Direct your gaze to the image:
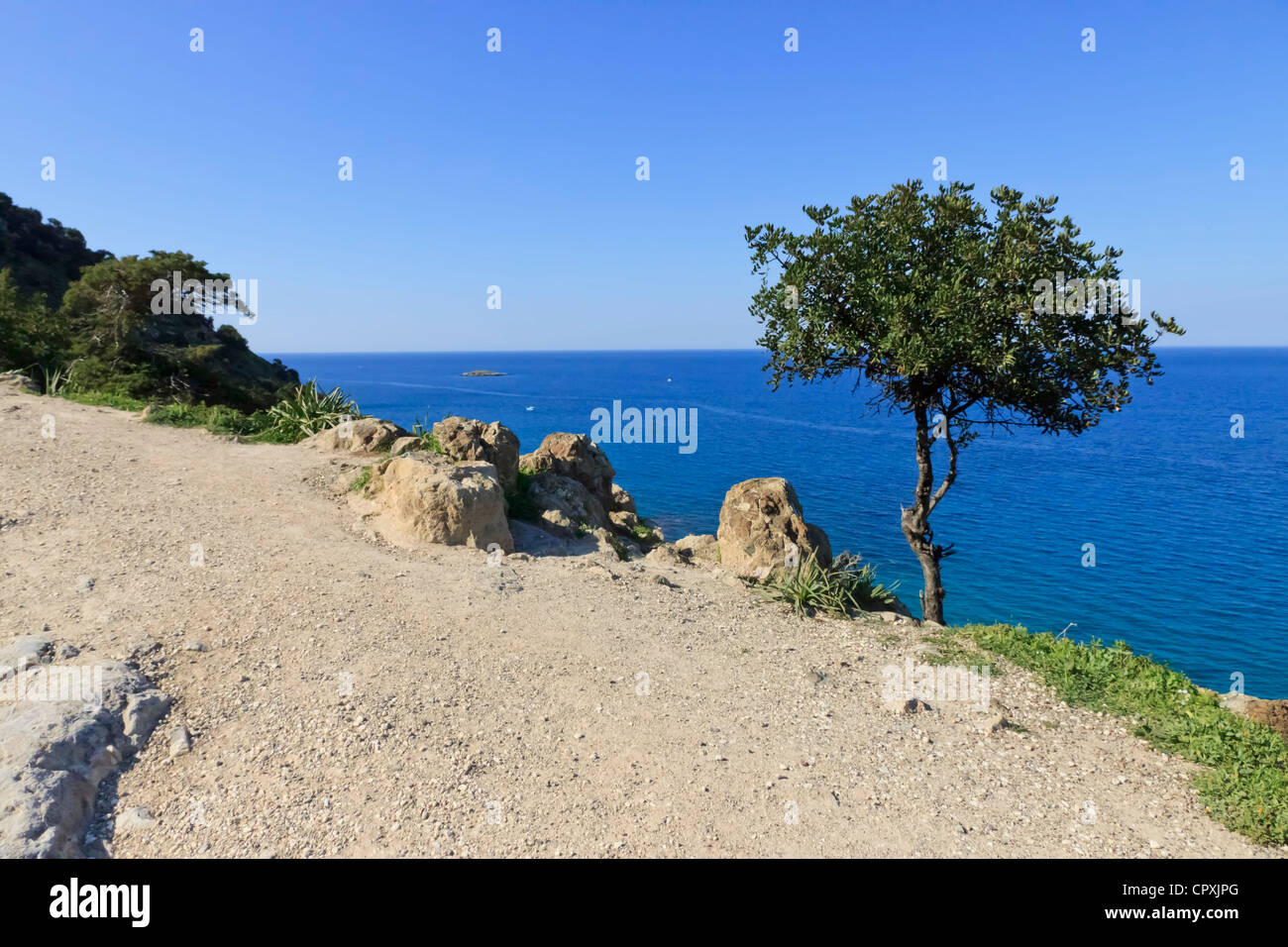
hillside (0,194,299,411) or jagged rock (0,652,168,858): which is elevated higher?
hillside (0,194,299,411)

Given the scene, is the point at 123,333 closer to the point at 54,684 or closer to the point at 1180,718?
the point at 54,684

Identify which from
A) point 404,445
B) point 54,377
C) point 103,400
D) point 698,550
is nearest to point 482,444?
point 404,445

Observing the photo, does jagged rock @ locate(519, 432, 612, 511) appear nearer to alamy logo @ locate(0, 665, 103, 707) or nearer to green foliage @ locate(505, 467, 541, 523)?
green foliage @ locate(505, 467, 541, 523)

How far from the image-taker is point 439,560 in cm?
1187

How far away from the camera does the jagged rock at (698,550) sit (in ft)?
52.2

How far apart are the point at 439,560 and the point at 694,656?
5.14 m

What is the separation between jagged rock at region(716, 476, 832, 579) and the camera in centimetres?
1359

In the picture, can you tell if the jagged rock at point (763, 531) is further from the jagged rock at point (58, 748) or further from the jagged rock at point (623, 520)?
the jagged rock at point (58, 748)

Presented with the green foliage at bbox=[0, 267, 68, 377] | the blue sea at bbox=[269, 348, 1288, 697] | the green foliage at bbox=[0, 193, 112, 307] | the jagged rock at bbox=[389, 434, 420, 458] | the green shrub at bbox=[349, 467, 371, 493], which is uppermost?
the green foliage at bbox=[0, 193, 112, 307]

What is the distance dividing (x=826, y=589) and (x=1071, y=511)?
32930mm

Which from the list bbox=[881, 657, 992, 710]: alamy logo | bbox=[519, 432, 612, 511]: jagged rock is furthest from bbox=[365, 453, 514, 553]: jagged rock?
bbox=[881, 657, 992, 710]: alamy logo

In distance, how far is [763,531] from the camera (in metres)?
13.8
